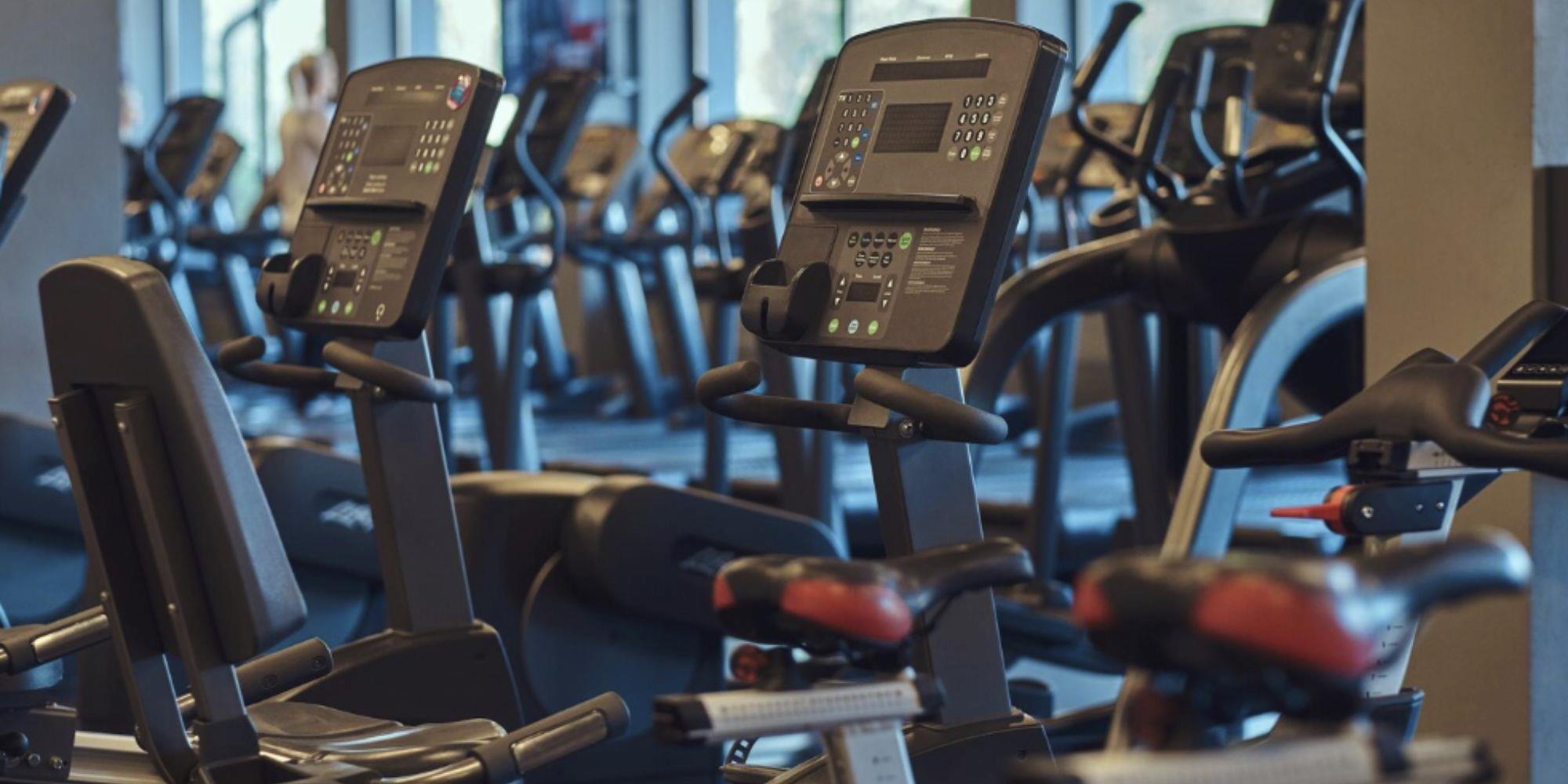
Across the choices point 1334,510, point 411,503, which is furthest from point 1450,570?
point 411,503

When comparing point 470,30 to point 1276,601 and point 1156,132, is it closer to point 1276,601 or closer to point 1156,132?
point 1156,132

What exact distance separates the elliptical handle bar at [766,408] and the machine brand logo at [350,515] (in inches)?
80.1

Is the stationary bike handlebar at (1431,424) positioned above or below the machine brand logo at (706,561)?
above

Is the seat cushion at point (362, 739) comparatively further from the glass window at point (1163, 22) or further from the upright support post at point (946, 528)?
the glass window at point (1163, 22)

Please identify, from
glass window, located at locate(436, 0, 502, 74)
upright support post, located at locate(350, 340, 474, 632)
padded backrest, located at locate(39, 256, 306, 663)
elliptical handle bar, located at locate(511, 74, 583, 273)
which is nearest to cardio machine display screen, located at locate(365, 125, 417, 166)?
upright support post, located at locate(350, 340, 474, 632)

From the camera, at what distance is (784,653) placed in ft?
4.44

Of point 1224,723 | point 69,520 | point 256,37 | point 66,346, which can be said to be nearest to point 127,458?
point 66,346

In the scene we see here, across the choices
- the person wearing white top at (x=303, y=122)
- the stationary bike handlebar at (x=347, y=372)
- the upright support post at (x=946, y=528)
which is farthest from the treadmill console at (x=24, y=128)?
the person wearing white top at (x=303, y=122)

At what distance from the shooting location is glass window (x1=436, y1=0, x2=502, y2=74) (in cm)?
1077

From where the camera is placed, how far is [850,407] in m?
2.36

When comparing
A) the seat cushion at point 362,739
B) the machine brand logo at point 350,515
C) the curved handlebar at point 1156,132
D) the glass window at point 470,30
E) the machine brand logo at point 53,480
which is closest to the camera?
the seat cushion at point 362,739

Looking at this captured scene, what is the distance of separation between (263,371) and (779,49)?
686cm

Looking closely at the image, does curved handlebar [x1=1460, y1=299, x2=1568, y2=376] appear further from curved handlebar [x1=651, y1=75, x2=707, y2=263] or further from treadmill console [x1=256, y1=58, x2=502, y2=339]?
curved handlebar [x1=651, y1=75, x2=707, y2=263]

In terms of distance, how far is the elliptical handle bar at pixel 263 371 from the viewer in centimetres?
297
